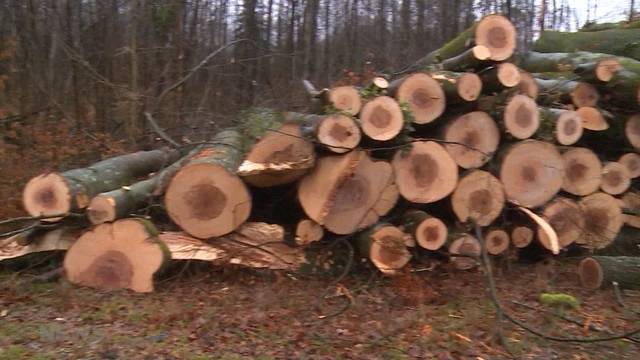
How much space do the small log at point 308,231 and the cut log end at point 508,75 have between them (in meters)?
2.69

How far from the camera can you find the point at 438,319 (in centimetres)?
592

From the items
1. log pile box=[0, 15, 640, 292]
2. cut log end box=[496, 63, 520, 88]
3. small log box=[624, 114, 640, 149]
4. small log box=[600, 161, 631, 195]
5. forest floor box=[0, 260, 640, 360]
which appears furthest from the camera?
small log box=[624, 114, 640, 149]

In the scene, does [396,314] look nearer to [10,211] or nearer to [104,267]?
[104,267]

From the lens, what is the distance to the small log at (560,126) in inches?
294

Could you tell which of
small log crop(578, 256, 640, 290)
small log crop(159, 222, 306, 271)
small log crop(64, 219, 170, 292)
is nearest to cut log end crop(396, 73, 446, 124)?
small log crop(159, 222, 306, 271)

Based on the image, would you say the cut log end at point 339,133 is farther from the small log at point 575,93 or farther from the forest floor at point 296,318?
the small log at point 575,93

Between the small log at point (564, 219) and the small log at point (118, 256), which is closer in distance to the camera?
the small log at point (118, 256)

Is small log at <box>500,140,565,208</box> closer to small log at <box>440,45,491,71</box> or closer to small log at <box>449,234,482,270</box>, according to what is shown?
small log at <box>449,234,482,270</box>

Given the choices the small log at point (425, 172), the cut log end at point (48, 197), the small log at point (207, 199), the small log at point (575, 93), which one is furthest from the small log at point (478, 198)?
the cut log end at point (48, 197)

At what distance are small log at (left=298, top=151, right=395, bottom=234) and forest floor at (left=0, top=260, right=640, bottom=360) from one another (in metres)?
0.69

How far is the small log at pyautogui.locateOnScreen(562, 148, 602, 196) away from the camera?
299 inches

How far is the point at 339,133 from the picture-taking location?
6.49 meters

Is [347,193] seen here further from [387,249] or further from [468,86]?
[468,86]

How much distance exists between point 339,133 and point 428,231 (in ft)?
4.69
